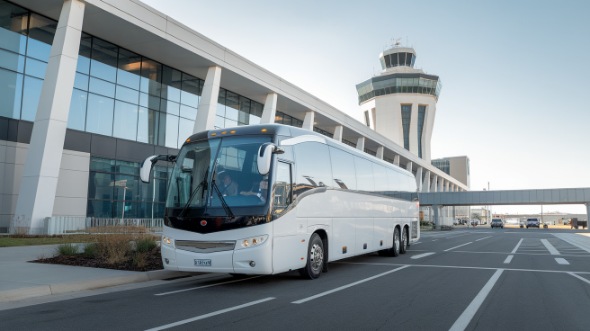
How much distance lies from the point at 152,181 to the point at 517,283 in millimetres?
24761

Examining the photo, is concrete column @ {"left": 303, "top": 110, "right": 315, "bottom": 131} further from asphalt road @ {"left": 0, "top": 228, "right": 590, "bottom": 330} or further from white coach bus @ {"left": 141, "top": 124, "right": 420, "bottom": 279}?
asphalt road @ {"left": 0, "top": 228, "right": 590, "bottom": 330}

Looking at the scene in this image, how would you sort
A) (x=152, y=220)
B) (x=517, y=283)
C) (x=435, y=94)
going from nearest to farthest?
(x=517, y=283) → (x=152, y=220) → (x=435, y=94)

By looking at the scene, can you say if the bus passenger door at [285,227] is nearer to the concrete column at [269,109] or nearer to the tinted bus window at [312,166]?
the tinted bus window at [312,166]

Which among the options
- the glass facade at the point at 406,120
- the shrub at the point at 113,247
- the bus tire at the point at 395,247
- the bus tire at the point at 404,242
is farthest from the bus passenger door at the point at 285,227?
the glass facade at the point at 406,120

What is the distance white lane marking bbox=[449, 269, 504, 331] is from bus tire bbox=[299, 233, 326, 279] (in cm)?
360

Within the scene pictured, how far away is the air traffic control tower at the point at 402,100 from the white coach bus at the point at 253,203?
8017 centimetres

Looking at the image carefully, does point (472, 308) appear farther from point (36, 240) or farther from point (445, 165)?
point (445, 165)

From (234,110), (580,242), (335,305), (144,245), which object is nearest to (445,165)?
(234,110)

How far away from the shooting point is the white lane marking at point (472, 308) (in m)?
6.00

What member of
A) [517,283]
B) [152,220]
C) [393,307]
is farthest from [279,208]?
[152,220]

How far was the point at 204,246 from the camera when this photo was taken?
29.5 ft

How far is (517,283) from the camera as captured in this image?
32.6 ft

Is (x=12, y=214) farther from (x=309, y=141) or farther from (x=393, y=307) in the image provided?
(x=393, y=307)

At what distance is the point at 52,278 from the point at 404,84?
8469 centimetres
